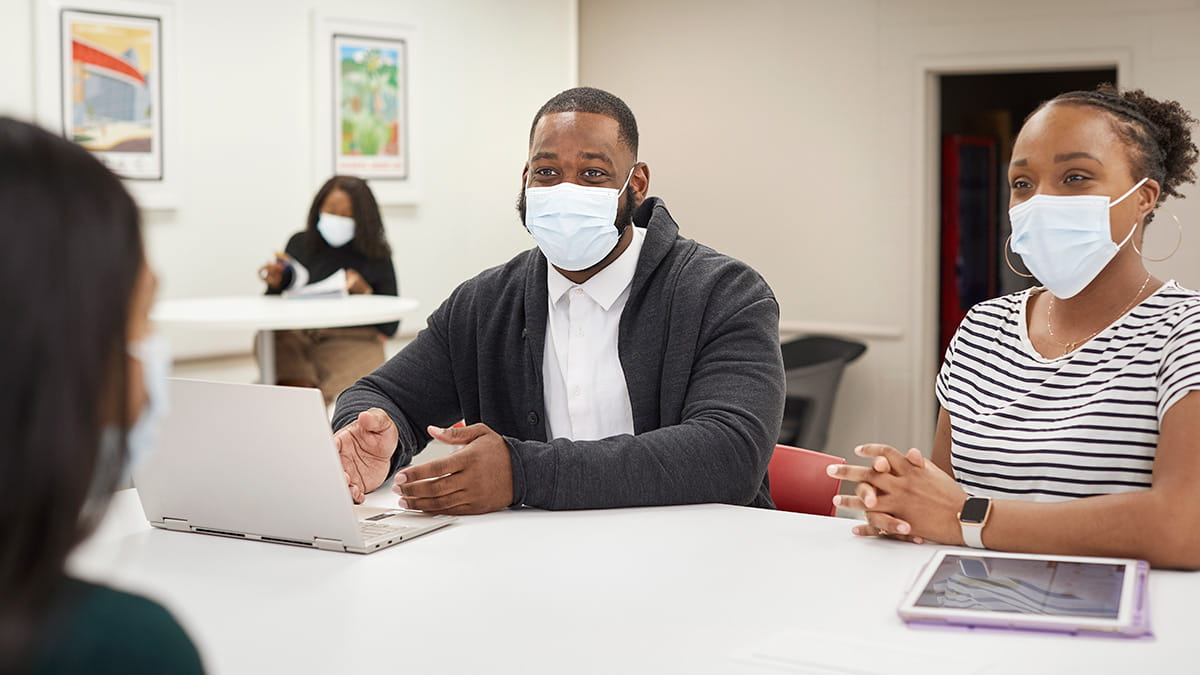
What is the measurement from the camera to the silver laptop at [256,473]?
1642 mm

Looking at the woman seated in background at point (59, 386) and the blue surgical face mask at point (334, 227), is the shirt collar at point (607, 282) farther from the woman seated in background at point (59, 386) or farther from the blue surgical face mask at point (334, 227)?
the blue surgical face mask at point (334, 227)

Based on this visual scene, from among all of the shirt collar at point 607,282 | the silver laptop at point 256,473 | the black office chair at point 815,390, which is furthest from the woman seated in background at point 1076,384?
the black office chair at point 815,390

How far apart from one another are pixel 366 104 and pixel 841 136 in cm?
237

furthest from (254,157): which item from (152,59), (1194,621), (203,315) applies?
(1194,621)

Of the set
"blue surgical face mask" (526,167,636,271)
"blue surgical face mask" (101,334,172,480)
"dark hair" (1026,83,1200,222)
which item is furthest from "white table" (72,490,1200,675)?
"dark hair" (1026,83,1200,222)

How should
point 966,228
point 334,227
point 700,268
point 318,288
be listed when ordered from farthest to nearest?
point 966,228, point 334,227, point 318,288, point 700,268

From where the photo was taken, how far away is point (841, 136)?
6113 millimetres

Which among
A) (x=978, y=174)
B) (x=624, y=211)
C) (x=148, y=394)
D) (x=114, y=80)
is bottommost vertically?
(x=148, y=394)

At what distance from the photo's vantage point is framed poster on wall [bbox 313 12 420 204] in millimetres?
5887

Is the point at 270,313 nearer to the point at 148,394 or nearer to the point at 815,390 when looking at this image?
the point at 815,390

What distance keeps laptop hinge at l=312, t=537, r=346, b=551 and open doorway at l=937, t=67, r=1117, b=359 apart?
5.05m

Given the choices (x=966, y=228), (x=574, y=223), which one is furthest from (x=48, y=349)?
(x=966, y=228)

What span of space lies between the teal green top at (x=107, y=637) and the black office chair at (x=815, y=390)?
4880 mm

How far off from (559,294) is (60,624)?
5.51 ft
